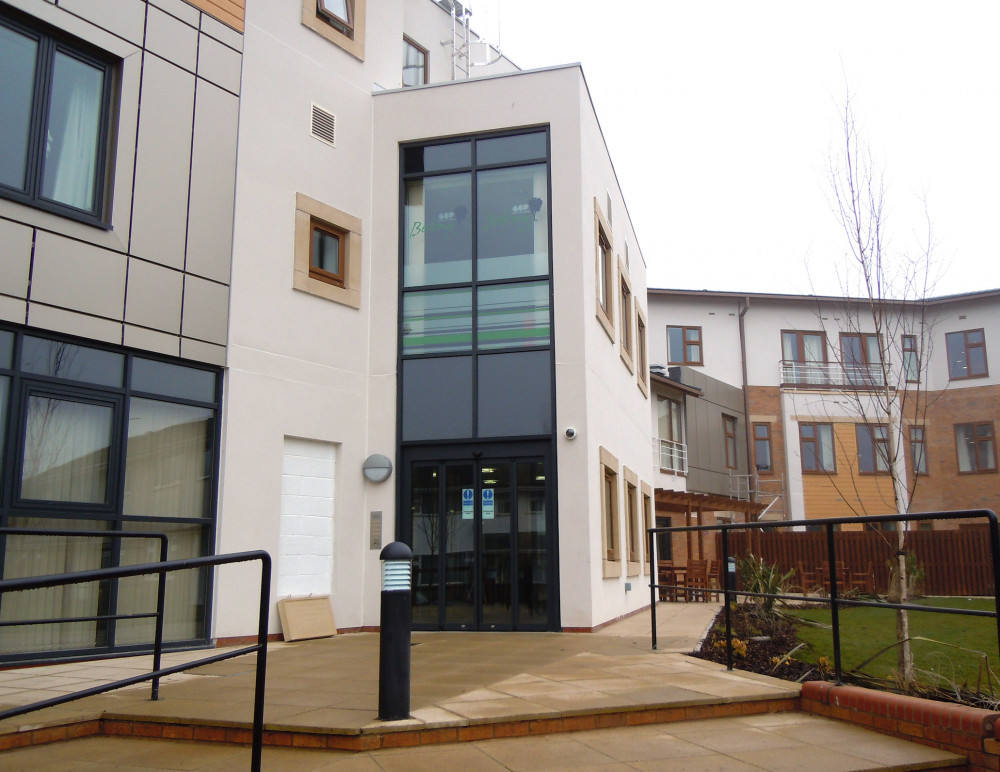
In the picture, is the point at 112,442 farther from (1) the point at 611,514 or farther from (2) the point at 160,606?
(1) the point at 611,514

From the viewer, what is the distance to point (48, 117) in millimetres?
8047

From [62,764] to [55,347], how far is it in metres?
4.44

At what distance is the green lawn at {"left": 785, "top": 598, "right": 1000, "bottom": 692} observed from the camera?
884 centimetres

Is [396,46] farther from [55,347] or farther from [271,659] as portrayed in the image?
[271,659]

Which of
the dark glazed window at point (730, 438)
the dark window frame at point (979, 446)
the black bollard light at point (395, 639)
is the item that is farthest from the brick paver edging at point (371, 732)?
the dark window frame at point (979, 446)

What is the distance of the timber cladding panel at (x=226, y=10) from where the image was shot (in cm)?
954

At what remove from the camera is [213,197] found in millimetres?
9391

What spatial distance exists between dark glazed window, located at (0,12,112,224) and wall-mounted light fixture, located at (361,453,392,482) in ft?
13.8

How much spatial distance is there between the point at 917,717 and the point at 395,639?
9.67ft

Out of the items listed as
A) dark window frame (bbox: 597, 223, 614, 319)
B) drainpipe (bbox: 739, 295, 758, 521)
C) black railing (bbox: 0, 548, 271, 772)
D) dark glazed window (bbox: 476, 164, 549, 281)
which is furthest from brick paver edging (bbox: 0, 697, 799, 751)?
drainpipe (bbox: 739, 295, 758, 521)

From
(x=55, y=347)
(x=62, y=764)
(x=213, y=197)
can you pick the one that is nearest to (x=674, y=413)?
(x=213, y=197)

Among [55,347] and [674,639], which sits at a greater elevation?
[55,347]

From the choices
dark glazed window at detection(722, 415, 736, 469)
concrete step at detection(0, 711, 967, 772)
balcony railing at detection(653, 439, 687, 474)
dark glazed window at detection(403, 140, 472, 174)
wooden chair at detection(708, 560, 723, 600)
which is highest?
dark glazed window at detection(403, 140, 472, 174)

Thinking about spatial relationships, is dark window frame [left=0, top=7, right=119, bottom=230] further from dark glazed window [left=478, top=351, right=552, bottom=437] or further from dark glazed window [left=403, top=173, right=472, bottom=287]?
dark glazed window [left=478, top=351, right=552, bottom=437]
